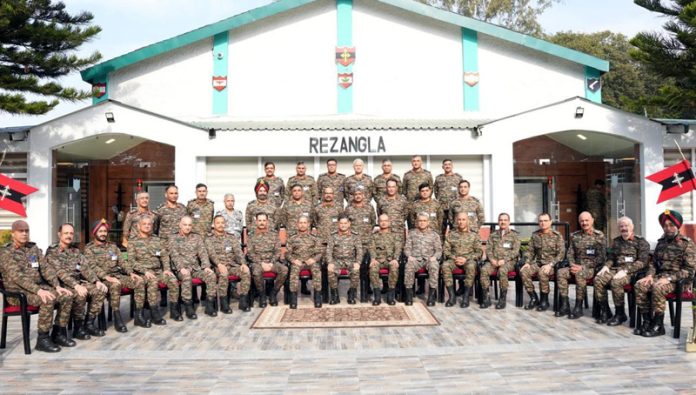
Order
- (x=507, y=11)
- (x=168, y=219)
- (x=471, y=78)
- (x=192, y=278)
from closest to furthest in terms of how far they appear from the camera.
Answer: (x=192, y=278), (x=168, y=219), (x=471, y=78), (x=507, y=11)

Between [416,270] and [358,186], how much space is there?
2223 millimetres

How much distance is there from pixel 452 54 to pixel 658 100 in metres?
4.61

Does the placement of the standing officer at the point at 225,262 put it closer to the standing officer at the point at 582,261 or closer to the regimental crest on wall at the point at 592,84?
the standing officer at the point at 582,261

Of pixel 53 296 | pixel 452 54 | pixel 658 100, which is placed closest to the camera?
pixel 53 296

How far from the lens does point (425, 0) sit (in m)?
31.4

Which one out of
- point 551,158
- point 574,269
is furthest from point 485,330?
point 551,158

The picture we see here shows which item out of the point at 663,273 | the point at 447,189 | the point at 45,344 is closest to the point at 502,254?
the point at 663,273

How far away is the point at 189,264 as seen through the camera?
7.27 m

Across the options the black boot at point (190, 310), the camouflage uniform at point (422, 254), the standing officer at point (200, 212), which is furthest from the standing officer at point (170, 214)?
the camouflage uniform at point (422, 254)

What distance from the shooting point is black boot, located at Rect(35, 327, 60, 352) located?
18.1 ft

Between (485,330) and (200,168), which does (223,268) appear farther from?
(200,168)

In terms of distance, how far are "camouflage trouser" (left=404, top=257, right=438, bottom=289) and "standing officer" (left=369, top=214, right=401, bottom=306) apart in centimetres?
17

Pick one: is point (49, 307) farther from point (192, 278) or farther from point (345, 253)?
point (345, 253)

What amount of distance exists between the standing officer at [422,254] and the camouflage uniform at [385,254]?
148mm
